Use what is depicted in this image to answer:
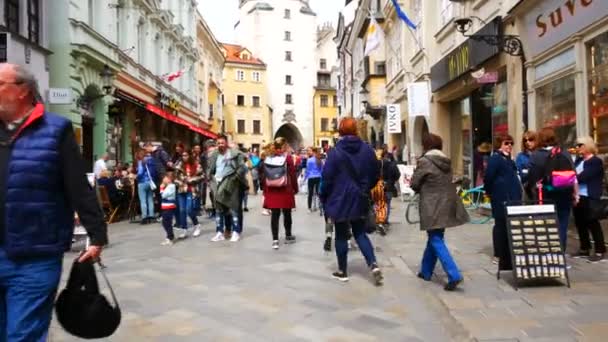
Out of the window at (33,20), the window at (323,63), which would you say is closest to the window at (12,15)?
the window at (33,20)

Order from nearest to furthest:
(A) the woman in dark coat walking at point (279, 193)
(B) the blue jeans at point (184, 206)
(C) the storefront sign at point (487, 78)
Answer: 1. (A) the woman in dark coat walking at point (279, 193)
2. (B) the blue jeans at point (184, 206)
3. (C) the storefront sign at point (487, 78)

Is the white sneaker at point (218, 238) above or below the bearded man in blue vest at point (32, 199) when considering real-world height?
below

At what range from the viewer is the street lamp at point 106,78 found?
20.2 m

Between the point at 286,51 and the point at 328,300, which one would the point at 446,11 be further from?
the point at 286,51

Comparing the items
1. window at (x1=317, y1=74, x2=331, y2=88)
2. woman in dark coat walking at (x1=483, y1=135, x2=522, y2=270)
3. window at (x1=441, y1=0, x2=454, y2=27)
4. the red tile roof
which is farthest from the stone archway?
woman in dark coat walking at (x1=483, y1=135, x2=522, y2=270)

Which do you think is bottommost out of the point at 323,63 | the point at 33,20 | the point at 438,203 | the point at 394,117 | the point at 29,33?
the point at 438,203

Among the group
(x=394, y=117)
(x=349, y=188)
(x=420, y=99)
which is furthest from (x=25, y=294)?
(x=394, y=117)

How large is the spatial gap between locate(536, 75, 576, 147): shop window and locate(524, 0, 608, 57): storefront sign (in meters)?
0.73

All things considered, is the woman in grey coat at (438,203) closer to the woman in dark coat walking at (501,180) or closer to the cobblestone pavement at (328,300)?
the cobblestone pavement at (328,300)

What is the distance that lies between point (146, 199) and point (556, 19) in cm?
929

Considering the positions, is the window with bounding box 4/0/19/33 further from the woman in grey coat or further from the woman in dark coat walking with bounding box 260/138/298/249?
the woman in grey coat

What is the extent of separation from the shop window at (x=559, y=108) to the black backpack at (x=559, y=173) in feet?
11.4

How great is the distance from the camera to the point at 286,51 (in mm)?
75688

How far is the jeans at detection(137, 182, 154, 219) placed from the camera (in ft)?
45.1
